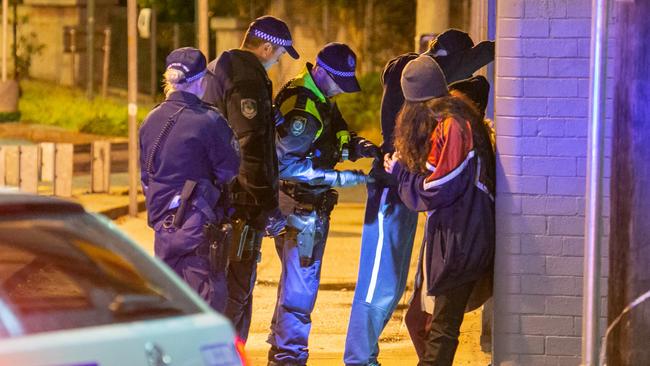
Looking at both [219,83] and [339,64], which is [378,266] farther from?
[219,83]

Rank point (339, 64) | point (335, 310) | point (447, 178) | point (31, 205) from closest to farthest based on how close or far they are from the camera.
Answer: point (31, 205), point (447, 178), point (339, 64), point (335, 310)

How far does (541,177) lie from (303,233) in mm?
1419

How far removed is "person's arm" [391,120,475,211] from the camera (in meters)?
6.93

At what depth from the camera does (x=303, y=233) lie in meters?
7.86

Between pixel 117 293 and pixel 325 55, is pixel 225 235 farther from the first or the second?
pixel 117 293

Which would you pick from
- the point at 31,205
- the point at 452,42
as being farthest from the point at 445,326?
the point at 31,205

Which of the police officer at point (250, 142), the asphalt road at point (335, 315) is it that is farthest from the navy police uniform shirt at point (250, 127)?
the asphalt road at point (335, 315)

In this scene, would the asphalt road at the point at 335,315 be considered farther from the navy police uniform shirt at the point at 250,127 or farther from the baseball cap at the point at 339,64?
the baseball cap at the point at 339,64

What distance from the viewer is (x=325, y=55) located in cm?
791

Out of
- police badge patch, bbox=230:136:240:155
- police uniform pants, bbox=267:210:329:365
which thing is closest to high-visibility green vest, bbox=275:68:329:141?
police uniform pants, bbox=267:210:329:365

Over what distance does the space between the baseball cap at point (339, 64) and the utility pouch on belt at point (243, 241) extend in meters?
0.95

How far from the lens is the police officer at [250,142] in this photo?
752 centimetres

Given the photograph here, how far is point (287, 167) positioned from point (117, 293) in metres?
3.62

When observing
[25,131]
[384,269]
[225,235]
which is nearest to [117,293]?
[225,235]
